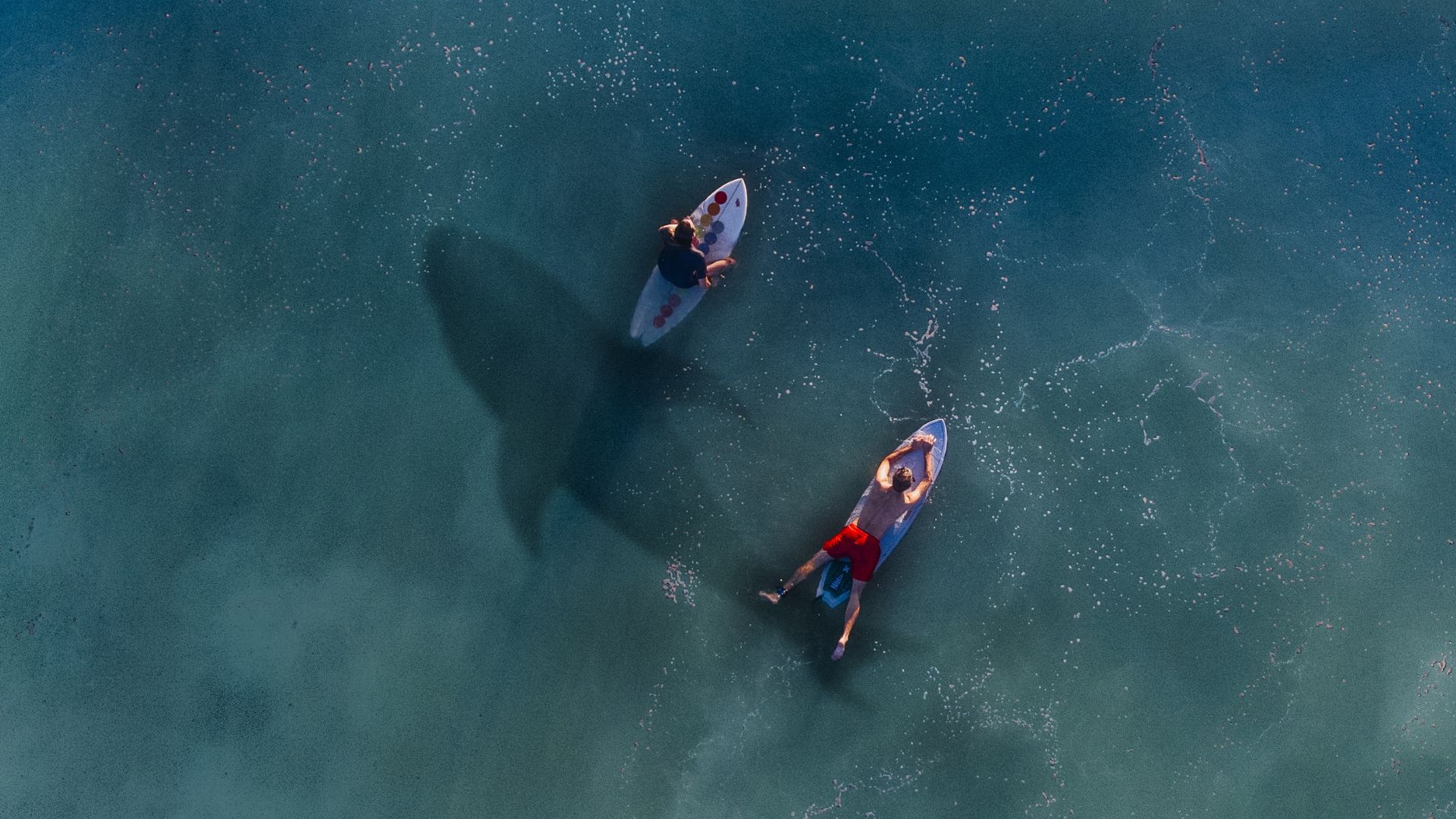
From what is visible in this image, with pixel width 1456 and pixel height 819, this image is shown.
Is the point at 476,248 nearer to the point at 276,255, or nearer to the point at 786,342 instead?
the point at 276,255

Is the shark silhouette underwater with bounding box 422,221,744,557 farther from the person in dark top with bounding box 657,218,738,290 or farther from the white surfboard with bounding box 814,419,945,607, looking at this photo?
the white surfboard with bounding box 814,419,945,607

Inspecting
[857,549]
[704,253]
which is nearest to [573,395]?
[704,253]

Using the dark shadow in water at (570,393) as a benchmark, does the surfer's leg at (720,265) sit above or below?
above

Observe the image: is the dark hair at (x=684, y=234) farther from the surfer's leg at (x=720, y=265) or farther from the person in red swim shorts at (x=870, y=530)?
the person in red swim shorts at (x=870, y=530)

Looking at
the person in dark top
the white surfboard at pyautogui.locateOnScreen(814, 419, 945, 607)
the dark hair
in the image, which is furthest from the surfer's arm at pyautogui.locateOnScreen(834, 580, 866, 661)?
the dark hair

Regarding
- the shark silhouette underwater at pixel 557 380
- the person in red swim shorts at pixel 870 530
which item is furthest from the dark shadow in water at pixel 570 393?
the person in red swim shorts at pixel 870 530

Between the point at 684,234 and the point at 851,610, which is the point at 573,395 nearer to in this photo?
the point at 684,234

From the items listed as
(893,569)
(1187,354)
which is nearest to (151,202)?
(893,569)
